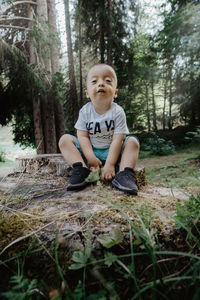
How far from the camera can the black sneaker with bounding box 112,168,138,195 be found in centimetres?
129

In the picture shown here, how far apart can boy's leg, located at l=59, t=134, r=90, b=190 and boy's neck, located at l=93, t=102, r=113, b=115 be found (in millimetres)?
431

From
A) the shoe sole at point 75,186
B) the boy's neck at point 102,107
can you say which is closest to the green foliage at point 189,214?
the shoe sole at point 75,186

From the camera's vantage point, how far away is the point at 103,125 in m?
1.97

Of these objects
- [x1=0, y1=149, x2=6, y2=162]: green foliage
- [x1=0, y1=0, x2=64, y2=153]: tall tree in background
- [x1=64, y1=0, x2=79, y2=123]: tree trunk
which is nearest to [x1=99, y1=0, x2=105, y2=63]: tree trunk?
[x1=64, y1=0, x2=79, y2=123]: tree trunk

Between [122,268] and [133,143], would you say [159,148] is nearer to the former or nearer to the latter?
[133,143]

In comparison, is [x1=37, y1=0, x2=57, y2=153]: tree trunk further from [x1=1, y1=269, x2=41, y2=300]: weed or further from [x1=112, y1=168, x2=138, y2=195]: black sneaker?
[x1=1, y1=269, x2=41, y2=300]: weed

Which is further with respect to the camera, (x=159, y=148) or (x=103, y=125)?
(x=159, y=148)

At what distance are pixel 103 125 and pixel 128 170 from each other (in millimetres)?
638

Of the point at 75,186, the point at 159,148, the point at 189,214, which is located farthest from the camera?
the point at 159,148

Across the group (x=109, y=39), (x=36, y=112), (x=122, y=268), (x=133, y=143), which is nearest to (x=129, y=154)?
(x=133, y=143)

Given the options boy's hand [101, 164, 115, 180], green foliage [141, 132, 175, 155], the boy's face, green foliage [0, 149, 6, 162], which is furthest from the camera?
green foliage [0, 149, 6, 162]

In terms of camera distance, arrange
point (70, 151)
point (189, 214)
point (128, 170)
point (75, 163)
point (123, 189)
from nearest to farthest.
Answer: point (189, 214)
point (123, 189)
point (128, 170)
point (75, 163)
point (70, 151)

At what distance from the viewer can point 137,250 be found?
70cm

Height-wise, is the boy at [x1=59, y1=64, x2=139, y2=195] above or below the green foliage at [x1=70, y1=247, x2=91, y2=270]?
above
